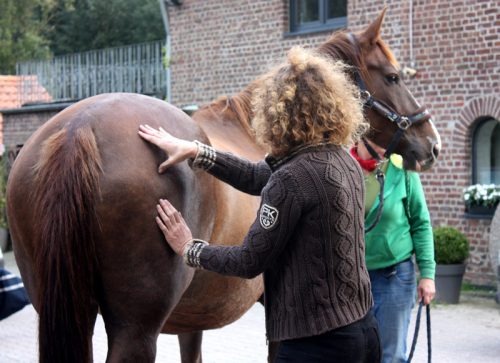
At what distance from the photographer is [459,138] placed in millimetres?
11562

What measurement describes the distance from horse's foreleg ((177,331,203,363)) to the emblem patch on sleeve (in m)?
2.42

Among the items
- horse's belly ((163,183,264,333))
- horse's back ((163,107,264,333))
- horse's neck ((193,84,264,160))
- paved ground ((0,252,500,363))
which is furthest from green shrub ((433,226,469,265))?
horse's belly ((163,183,264,333))

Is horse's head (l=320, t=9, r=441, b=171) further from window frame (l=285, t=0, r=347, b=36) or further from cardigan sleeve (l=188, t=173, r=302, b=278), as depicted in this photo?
window frame (l=285, t=0, r=347, b=36)

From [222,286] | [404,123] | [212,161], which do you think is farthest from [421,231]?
[212,161]

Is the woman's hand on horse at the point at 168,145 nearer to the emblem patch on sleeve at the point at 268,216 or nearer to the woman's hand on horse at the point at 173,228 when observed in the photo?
the woman's hand on horse at the point at 173,228

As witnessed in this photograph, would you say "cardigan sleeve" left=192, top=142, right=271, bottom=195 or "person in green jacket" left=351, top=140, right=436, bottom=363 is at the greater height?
"cardigan sleeve" left=192, top=142, right=271, bottom=195

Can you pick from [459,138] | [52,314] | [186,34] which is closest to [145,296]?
[52,314]

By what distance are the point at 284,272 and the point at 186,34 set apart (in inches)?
516

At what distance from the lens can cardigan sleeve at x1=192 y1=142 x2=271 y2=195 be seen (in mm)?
3463

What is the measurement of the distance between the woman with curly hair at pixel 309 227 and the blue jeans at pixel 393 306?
4.58 feet

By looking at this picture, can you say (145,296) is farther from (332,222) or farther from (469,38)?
(469,38)

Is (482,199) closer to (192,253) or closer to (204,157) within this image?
(204,157)

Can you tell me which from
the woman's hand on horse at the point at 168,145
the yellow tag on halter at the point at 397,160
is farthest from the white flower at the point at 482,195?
the woman's hand on horse at the point at 168,145

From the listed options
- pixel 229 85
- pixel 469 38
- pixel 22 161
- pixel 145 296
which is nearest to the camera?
pixel 145 296
